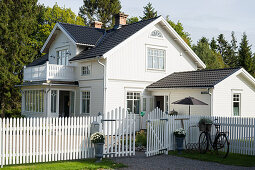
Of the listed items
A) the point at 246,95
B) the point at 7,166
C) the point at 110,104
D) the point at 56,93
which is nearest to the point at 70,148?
the point at 7,166

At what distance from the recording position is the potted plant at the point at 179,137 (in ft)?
45.9

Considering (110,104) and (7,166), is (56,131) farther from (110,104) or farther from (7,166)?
(110,104)

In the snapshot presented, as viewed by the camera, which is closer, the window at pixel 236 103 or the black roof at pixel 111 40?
the window at pixel 236 103

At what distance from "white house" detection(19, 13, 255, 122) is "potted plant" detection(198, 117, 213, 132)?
13.6 feet

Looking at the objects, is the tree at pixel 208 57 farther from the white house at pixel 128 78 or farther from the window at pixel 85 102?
the window at pixel 85 102

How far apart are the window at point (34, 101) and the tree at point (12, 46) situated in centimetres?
524

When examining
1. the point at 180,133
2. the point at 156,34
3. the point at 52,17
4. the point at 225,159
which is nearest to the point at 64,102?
the point at 156,34

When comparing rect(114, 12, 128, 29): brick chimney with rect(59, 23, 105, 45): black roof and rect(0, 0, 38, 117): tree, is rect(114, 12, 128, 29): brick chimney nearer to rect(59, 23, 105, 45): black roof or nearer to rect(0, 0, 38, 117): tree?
rect(59, 23, 105, 45): black roof

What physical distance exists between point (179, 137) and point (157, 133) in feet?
3.46

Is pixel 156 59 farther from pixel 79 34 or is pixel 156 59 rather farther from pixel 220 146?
pixel 220 146

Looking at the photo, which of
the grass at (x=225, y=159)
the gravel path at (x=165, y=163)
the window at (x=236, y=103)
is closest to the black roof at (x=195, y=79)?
the window at (x=236, y=103)

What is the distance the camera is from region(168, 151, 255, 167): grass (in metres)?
11.9

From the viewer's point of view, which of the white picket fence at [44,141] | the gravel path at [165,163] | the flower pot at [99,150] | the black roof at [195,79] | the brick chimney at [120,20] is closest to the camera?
the white picket fence at [44,141]

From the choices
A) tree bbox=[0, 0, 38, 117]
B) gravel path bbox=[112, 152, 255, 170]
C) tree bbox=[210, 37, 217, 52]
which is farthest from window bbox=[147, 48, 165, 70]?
tree bbox=[210, 37, 217, 52]
